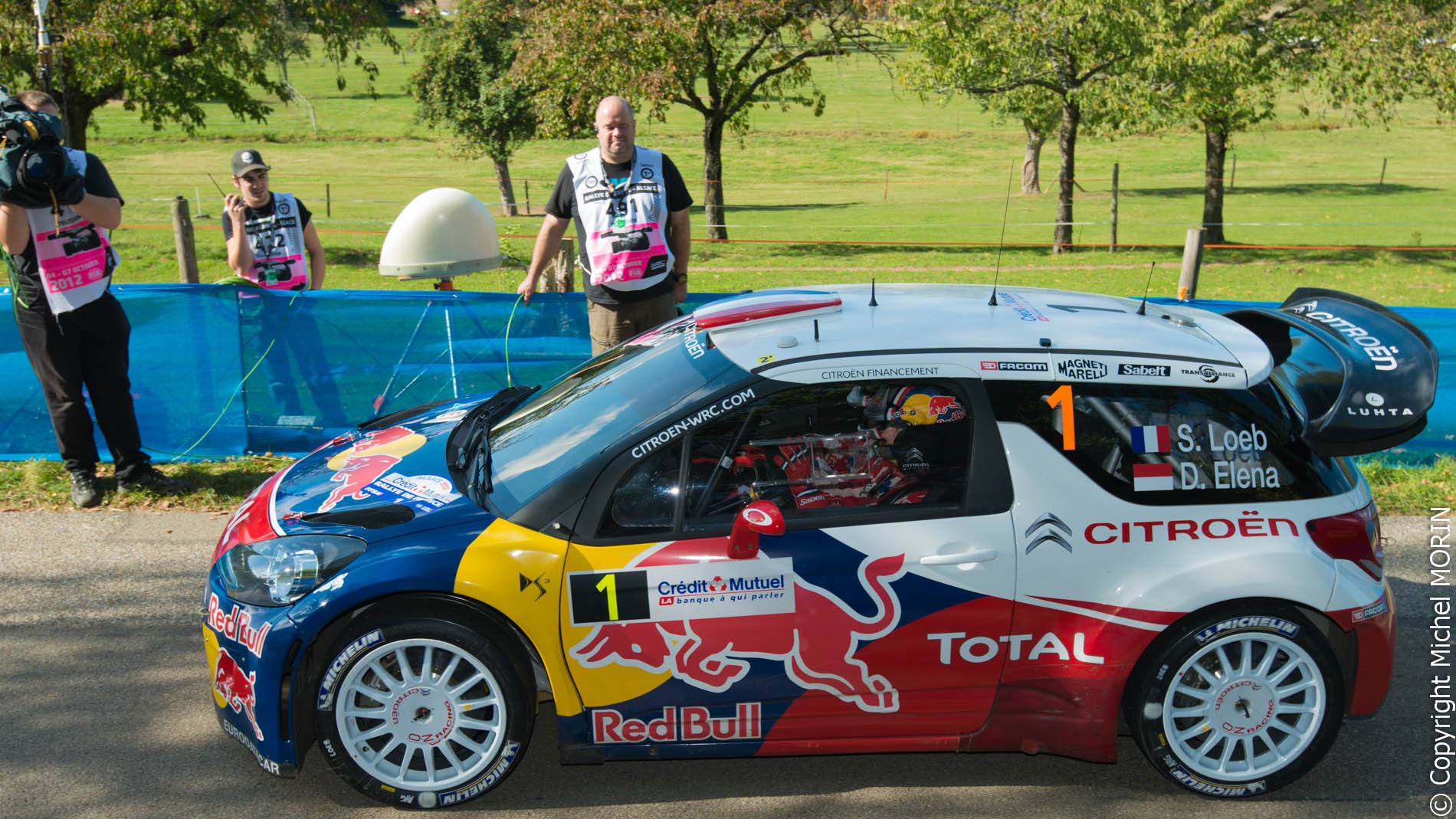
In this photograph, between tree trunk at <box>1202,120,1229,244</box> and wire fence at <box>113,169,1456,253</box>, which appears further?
wire fence at <box>113,169,1456,253</box>

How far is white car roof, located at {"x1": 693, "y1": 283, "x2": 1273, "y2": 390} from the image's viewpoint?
3828 mm

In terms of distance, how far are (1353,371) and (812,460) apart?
1896 millimetres

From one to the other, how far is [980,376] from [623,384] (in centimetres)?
130

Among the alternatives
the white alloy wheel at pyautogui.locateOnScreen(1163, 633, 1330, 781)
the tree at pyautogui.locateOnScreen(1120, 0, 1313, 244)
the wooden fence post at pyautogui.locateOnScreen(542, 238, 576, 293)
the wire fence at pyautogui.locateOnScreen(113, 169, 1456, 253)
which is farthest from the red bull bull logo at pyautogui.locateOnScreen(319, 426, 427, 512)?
the tree at pyautogui.locateOnScreen(1120, 0, 1313, 244)

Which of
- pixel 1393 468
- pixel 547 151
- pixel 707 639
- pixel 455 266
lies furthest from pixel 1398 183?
pixel 707 639

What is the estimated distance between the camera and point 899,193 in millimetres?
41000

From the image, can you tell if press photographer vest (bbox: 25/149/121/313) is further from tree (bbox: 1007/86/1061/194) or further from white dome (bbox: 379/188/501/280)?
tree (bbox: 1007/86/1061/194)

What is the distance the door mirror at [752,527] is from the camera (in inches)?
138

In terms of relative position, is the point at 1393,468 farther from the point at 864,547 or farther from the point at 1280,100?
the point at 1280,100

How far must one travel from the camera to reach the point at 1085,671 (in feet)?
12.4

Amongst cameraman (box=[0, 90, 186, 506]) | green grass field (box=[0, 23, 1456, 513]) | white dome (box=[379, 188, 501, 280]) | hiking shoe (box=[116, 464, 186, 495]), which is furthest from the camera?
green grass field (box=[0, 23, 1456, 513])

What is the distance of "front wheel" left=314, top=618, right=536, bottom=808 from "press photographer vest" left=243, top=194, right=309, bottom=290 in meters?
4.45

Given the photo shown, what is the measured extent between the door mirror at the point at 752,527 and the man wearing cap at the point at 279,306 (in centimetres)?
465

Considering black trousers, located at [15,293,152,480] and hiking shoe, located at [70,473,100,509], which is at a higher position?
black trousers, located at [15,293,152,480]
